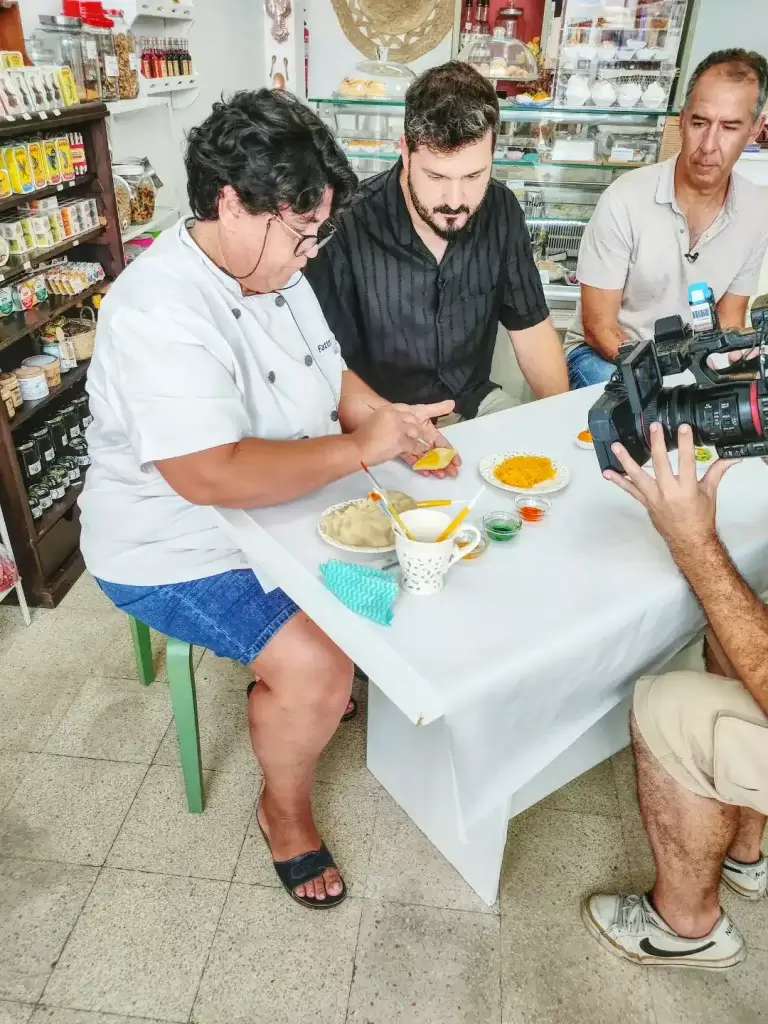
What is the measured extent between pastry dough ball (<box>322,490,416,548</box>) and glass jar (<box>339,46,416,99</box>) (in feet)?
8.00

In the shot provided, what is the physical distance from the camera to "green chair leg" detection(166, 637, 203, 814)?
4.68 ft

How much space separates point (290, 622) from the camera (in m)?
1.30

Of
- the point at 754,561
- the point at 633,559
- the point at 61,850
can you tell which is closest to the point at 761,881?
the point at 754,561

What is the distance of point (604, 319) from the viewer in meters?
2.35

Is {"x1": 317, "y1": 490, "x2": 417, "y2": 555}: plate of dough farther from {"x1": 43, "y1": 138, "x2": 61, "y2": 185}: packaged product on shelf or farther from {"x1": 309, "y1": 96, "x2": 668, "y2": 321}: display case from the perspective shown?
{"x1": 309, "y1": 96, "x2": 668, "y2": 321}: display case

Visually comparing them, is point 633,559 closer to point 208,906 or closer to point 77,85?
point 208,906

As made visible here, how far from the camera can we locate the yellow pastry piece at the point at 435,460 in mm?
1344

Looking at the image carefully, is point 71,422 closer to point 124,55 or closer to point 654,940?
point 124,55

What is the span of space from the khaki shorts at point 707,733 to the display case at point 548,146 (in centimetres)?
254

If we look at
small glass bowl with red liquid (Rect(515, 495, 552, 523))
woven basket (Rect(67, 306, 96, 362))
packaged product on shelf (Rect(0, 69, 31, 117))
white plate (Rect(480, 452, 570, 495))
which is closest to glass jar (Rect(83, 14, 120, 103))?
packaged product on shelf (Rect(0, 69, 31, 117))

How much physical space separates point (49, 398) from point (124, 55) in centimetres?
126

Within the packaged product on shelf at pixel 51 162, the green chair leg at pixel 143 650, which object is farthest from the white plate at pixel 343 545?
the packaged product on shelf at pixel 51 162

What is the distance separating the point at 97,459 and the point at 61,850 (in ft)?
2.82

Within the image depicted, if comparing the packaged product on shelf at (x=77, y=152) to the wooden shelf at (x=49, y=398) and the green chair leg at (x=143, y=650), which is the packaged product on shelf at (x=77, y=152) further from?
the green chair leg at (x=143, y=650)
